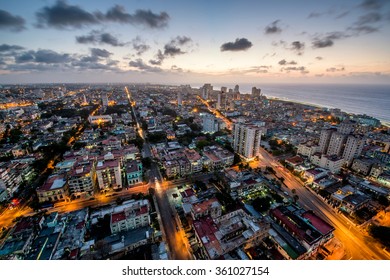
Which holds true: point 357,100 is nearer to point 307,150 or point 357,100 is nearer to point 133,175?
point 307,150

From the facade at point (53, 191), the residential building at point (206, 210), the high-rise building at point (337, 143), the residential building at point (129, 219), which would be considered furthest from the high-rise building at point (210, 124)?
the facade at point (53, 191)

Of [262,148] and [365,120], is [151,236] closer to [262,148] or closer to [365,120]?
[262,148]

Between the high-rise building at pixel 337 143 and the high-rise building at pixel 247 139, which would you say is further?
the high-rise building at pixel 247 139

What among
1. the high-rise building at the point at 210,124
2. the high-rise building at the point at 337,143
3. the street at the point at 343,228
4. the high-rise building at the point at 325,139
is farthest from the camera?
the high-rise building at the point at 210,124

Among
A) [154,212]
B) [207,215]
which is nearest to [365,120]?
[207,215]

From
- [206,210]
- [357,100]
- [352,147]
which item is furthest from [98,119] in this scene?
[357,100]

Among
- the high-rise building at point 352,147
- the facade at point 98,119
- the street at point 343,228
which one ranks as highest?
the high-rise building at point 352,147

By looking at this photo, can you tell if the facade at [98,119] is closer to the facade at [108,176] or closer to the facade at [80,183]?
the facade at [80,183]

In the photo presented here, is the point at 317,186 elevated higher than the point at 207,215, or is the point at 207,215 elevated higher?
the point at 207,215
